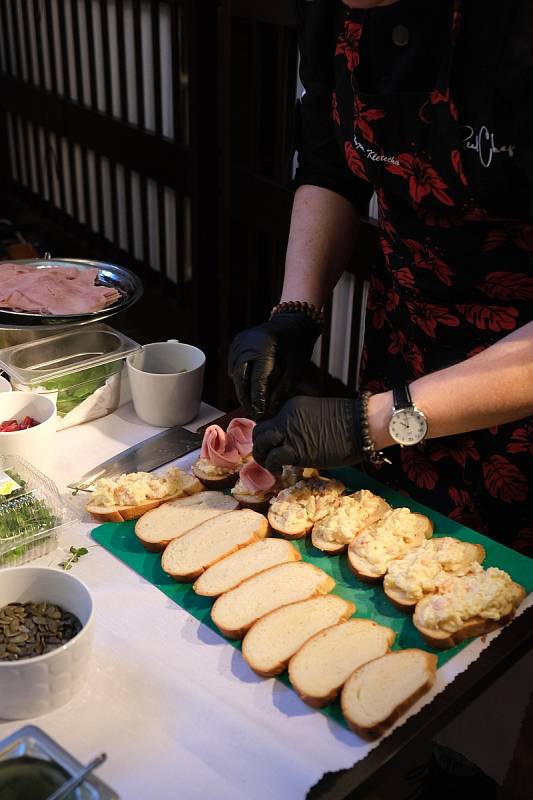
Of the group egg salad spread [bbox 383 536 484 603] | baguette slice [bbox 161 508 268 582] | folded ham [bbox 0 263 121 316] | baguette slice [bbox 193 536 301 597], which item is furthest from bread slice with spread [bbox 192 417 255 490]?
folded ham [bbox 0 263 121 316]

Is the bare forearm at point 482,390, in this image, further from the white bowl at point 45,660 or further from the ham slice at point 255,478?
the white bowl at point 45,660

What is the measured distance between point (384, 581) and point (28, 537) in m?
0.66

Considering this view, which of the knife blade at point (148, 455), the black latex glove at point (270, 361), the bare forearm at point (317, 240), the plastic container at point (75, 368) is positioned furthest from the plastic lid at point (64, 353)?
the bare forearm at point (317, 240)

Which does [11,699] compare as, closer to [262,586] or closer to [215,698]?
[215,698]

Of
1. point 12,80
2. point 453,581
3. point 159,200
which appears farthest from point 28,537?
point 12,80

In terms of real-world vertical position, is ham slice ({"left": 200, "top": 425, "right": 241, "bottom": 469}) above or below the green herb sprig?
above

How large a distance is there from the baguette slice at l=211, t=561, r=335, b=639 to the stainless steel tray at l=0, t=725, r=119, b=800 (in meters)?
0.37

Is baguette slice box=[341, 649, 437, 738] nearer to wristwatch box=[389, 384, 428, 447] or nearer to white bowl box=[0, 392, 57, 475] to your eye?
wristwatch box=[389, 384, 428, 447]

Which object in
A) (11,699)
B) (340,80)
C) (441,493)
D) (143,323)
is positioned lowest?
(143,323)

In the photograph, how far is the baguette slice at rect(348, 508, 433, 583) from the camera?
150cm

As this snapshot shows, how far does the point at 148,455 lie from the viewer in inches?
73.2

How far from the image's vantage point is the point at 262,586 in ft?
4.93

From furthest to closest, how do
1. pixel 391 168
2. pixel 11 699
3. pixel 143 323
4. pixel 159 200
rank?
pixel 143 323, pixel 159 200, pixel 391 168, pixel 11 699
